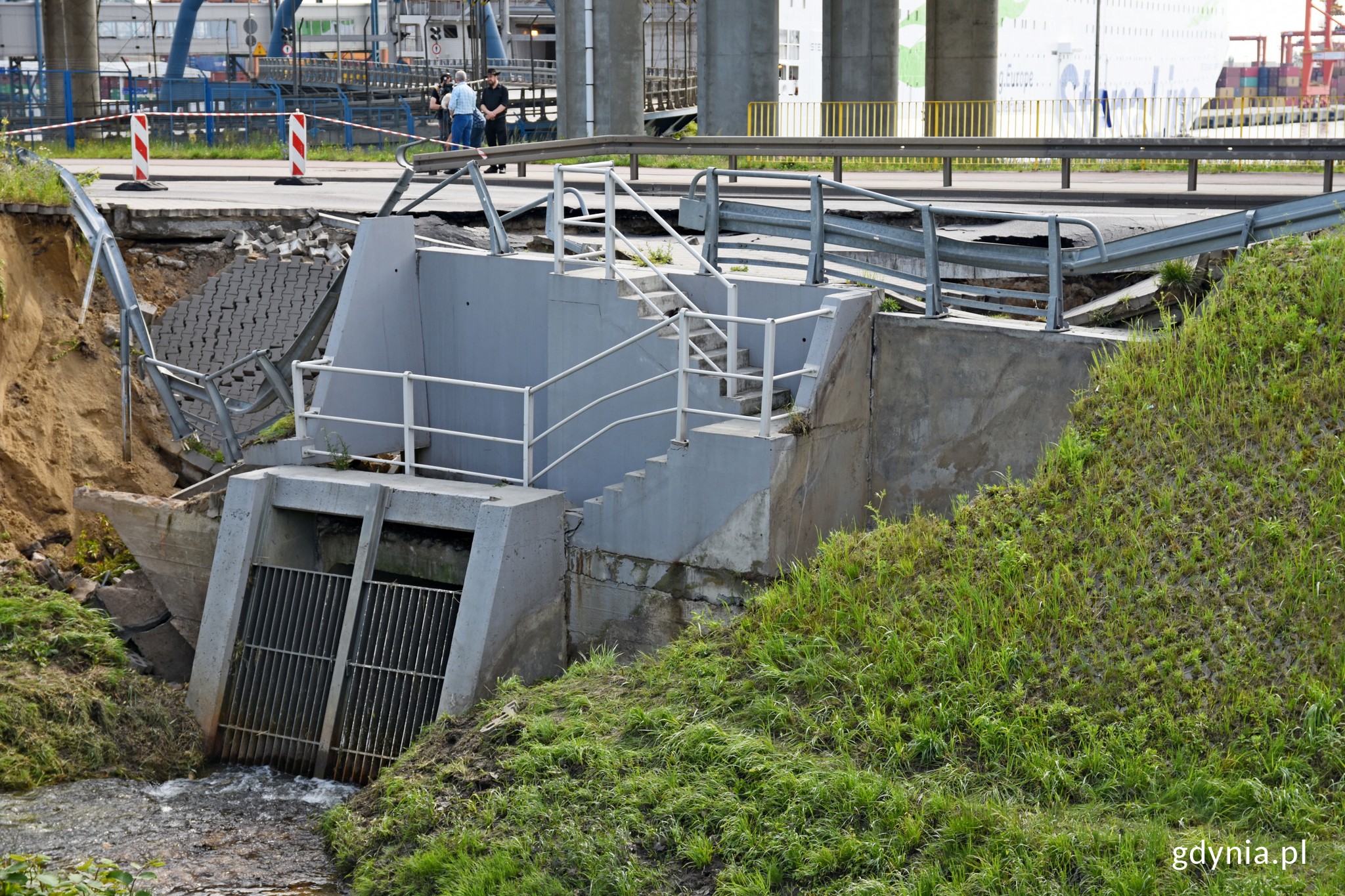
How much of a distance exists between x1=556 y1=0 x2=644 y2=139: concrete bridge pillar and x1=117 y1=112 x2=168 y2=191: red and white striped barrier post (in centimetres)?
1083

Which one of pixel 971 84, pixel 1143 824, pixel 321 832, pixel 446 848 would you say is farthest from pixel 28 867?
pixel 971 84

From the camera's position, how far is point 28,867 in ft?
18.9

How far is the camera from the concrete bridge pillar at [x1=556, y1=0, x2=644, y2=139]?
29969 mm

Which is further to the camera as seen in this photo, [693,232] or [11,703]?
[693,232]

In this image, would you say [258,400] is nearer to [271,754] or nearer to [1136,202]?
[271,754]

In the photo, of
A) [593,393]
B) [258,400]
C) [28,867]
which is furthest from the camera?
[258,400]

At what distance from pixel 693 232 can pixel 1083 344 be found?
277 inches

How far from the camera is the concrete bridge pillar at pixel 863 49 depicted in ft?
116

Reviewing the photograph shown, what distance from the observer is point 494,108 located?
24.1 metres

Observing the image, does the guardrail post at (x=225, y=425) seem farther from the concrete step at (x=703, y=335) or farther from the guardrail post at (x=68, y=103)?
the guardrail post at (x=68, y=103)

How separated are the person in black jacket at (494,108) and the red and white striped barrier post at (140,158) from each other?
18.6 ft

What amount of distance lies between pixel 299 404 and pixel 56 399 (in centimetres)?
364

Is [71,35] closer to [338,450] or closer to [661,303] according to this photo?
[338,450]

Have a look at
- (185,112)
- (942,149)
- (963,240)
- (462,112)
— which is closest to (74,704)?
(963,240)
